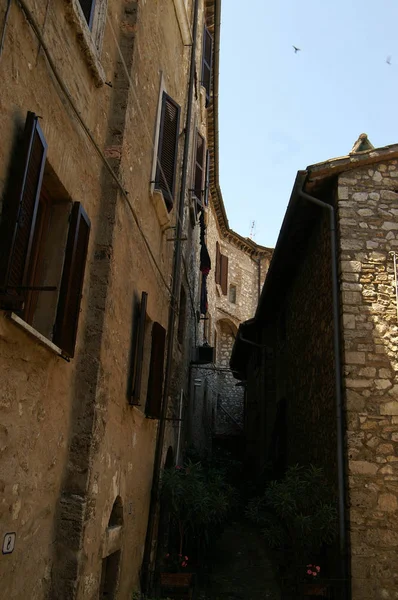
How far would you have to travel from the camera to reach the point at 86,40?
4520mm

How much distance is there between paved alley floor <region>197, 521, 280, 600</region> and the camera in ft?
24.7

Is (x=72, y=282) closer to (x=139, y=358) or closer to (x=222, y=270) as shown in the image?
(x=139, y=358)

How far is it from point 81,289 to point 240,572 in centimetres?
600

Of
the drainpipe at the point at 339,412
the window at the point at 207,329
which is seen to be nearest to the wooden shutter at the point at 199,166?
the drainpipe at the point at 339,412

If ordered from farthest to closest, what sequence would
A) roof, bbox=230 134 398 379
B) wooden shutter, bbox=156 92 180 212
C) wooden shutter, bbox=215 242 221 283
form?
wooden shutter, bbox=215 242 221 283 < roof, bbox=230 134 398 379 < wooden shutter, bbox=156 92 180 212

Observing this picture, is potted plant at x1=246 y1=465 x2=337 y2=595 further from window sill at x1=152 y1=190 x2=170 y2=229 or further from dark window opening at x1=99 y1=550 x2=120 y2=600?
window sill at x1=152 y1=190 x2=170 y2=229

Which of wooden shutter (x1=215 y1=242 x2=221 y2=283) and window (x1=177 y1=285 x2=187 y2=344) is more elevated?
wooden shutter (x1=215 y1=242 x2=221 y2=283)

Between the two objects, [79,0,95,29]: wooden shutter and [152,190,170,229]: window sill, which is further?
[152,190,170,229]: window sill

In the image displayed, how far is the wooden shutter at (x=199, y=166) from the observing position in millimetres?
12297

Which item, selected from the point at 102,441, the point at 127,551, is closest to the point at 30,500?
the point at 102,441

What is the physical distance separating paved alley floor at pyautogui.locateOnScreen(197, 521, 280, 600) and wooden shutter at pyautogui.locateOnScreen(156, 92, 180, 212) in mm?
5353

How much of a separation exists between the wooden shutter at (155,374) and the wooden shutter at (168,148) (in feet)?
5.95

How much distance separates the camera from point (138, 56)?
619 cm

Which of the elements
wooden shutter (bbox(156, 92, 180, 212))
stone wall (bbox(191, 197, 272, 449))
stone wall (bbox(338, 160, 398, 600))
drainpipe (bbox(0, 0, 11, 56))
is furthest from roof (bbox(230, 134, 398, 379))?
stone wall (bbox(191, 197, 272, 449))
